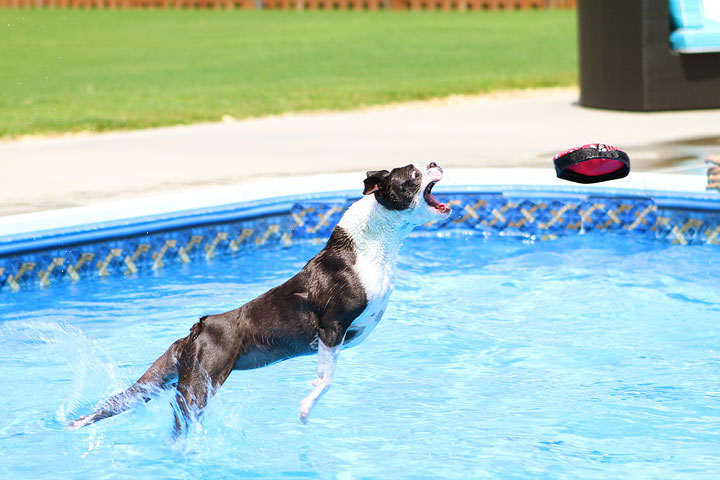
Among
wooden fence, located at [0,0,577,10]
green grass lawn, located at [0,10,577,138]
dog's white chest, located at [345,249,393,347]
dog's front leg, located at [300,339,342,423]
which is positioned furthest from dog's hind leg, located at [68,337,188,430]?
wooden fence, located at [0,0,577,10]

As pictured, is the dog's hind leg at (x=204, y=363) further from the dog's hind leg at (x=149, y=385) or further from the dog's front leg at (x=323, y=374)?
the dog's front leg at (x=323, y=374)

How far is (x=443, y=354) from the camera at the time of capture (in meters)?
5.48

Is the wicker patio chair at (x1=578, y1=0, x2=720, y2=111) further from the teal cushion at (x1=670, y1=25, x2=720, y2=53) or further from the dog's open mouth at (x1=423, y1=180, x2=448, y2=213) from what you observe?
the dog's open mouth at (x1=423, y1=180, x2=448, y2=213)

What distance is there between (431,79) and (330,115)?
129 inches

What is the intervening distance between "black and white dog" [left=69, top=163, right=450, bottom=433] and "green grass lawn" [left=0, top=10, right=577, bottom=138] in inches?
315

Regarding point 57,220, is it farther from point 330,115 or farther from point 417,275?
point 330,115

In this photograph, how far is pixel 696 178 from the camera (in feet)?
23.1

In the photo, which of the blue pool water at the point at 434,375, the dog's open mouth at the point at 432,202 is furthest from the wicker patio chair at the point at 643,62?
the dog's open mouth at the point at 432,202

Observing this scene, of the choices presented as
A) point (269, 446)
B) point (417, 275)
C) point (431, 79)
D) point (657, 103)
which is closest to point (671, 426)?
point (269, 446)

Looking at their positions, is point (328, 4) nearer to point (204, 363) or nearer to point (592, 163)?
point (592, 163)

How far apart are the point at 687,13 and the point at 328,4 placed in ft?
58.8

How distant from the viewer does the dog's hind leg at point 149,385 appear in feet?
12.6

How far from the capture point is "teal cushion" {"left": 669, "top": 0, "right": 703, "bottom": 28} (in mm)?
11016

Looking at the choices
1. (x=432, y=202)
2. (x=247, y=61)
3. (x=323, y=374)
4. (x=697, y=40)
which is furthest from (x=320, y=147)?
(x=247, y=61)
